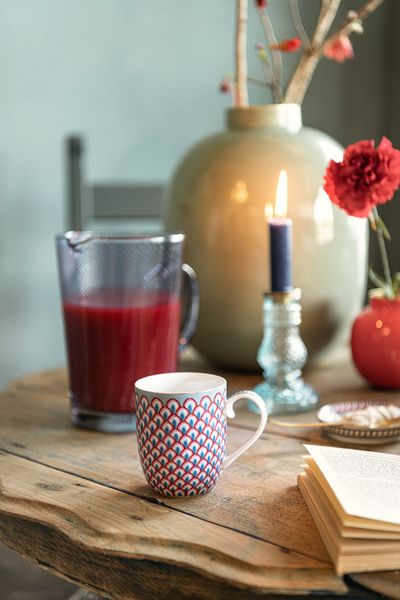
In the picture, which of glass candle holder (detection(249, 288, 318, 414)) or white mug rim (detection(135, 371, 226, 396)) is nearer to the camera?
white mug rim (detection(135, 371, 226, 396))

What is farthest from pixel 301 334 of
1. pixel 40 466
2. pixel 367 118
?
pixel 367 118

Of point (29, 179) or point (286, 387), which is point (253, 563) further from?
point (29, 179)

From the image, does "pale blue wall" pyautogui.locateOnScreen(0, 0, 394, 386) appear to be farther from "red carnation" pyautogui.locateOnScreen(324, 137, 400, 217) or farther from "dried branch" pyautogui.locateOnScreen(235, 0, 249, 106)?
"red carnation" pyautogui.locateOnScreen(324, 137, 400, 217)

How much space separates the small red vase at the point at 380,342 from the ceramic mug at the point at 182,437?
36 centimetres

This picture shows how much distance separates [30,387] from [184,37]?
141 cm

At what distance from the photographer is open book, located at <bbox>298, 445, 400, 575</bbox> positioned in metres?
0.53

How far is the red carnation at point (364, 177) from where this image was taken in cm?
83

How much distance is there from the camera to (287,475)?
73cm

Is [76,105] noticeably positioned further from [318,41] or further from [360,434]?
[360,434]

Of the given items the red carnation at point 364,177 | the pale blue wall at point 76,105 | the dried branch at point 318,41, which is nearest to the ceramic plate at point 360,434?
the red carnation at point 364,177


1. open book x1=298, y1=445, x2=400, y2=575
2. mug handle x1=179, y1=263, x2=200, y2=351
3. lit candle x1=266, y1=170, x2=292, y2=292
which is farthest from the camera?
mug handle x1=179, y1=263, x2=200, y2=351

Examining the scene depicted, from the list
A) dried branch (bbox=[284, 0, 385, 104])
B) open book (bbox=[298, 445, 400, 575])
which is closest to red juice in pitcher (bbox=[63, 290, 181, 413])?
open book (bbox=[298, 445, 400, 575])

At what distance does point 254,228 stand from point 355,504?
0.54m

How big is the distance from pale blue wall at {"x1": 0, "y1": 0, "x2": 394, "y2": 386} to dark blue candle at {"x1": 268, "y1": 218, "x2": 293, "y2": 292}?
1.17m
